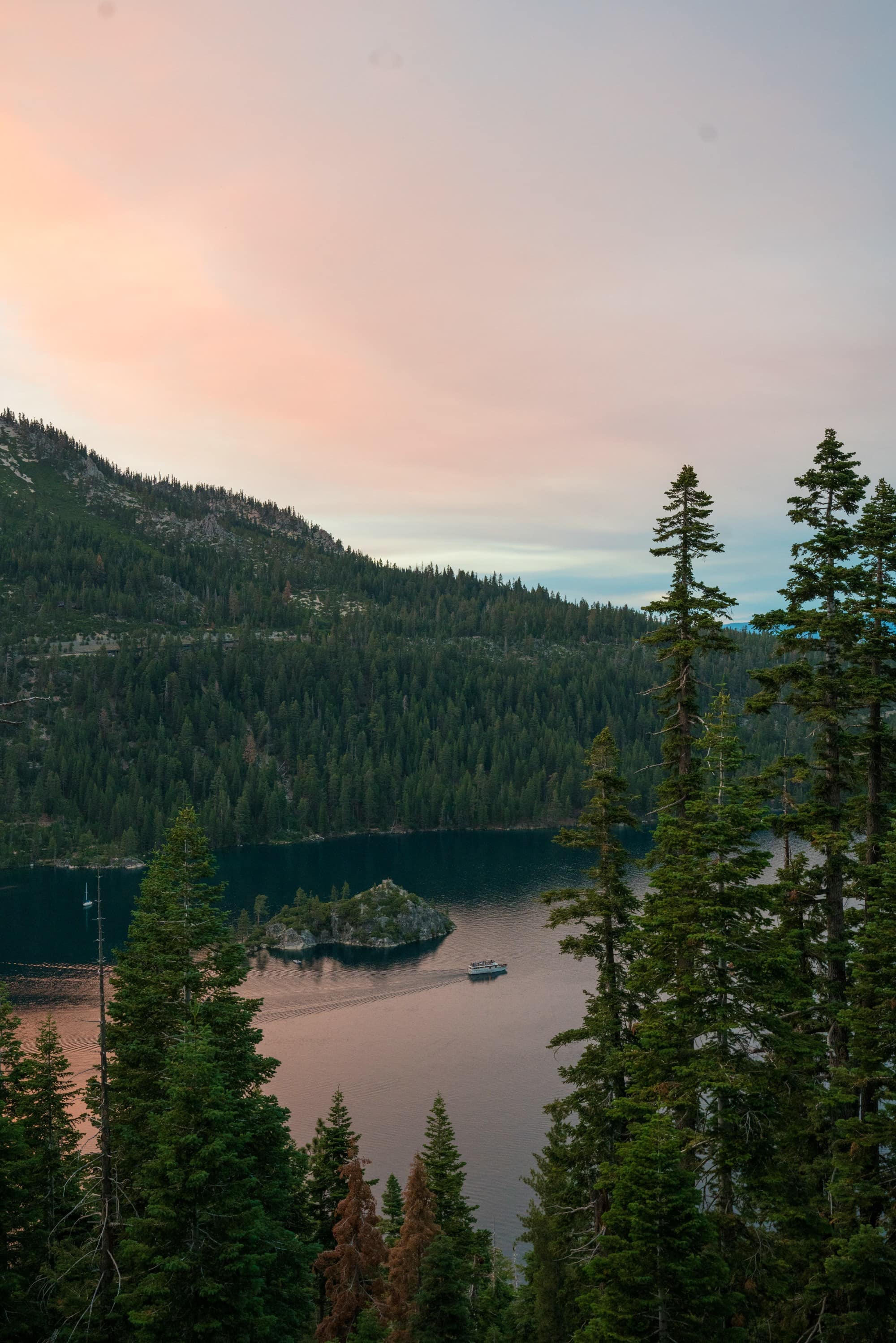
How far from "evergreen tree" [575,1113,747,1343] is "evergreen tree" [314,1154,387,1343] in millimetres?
23925

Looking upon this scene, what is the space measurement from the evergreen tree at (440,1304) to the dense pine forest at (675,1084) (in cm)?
9

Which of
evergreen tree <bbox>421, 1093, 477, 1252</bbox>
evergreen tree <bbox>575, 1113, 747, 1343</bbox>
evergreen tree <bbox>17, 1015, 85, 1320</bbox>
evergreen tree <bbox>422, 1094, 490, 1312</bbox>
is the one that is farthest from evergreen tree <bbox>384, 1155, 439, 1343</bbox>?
evergreen tree <bbox>575, 1113, 747, 1343</bbox>

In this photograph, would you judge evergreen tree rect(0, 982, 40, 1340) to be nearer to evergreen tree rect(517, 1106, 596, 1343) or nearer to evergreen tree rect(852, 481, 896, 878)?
evergreen tree rect(517, 1106, 596, 1343)

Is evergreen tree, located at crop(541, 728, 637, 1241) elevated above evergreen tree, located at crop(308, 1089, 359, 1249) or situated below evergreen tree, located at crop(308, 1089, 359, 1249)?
above

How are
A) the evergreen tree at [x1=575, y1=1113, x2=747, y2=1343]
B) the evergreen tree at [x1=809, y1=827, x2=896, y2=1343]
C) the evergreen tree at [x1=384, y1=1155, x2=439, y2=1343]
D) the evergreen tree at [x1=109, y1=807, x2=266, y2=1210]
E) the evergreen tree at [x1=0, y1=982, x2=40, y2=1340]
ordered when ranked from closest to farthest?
the evergreen tree at [x1=575, y1=1113, x2=747, y2=1343] < the evergreen tree at [x1=809, y1=827, x2=896, y2=1343] < the evergreen tree at [x1=0, y1=982, x2=40, y2=1340] < the evergreen tree at [x1=109, y1=807, x2=266, y2=1210] < the evergreen tree at [x1=384, y1=1155, x2=439, y2=1343]

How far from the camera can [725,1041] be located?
848 inches

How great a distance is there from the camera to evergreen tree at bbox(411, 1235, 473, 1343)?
108 ft

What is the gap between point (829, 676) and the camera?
24250mm

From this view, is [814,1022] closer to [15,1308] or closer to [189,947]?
[189,947]

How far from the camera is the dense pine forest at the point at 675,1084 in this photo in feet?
68.0

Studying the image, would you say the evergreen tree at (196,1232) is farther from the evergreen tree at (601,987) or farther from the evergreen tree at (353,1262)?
the evergreen tree at (353,1262)

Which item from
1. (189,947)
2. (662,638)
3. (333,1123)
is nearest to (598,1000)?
(662,638)

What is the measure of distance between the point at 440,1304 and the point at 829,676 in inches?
1031

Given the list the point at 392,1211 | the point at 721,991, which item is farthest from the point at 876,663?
the point at 392,1211
